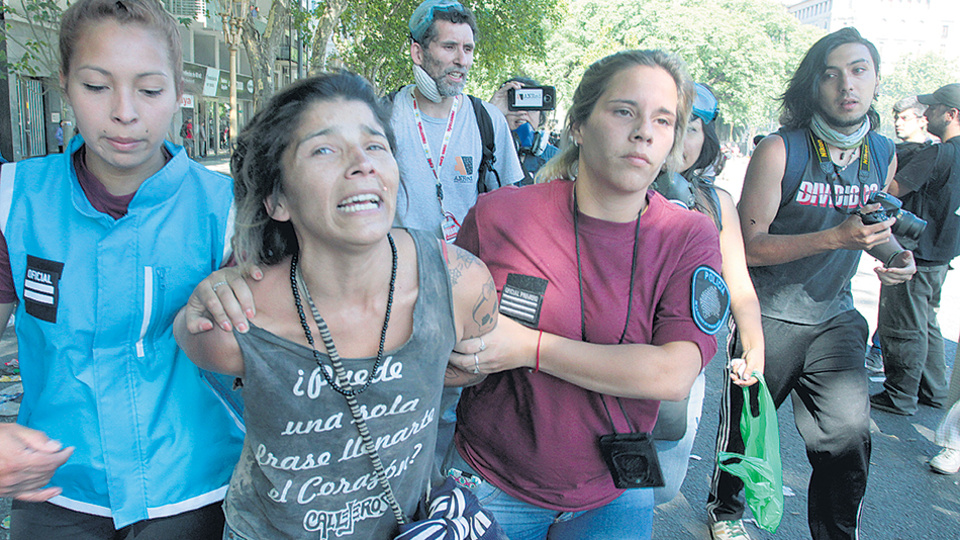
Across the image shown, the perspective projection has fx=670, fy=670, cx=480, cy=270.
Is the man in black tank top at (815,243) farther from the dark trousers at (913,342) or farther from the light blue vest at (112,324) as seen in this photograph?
the dark trousers at (913,342)

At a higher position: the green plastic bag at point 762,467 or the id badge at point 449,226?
the id badge at point 449,226

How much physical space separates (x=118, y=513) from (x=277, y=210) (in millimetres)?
885

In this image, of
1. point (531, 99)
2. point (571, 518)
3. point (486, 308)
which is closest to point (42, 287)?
point (486, 308)

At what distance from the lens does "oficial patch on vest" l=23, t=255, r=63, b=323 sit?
1626 millimetres

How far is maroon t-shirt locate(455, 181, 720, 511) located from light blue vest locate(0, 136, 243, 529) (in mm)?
805

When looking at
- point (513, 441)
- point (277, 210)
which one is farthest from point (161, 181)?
point (513, 441)

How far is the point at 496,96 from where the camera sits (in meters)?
5.62

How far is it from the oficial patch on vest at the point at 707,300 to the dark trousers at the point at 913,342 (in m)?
4.38

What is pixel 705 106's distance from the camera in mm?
2871

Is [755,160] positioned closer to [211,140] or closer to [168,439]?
[168,439]

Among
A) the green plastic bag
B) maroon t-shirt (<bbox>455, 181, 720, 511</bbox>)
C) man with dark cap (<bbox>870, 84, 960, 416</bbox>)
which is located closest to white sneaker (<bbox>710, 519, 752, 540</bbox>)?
the green plastic bag

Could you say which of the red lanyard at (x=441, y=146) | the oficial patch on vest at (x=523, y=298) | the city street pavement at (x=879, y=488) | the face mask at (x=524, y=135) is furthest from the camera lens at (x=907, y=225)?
the face mask at (x=524, y=135)

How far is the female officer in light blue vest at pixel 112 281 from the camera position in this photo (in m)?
1.64

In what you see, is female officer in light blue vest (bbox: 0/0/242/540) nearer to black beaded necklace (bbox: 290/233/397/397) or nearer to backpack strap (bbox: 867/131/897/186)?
black beaded necklace (bbox: 290/233/397/397)
